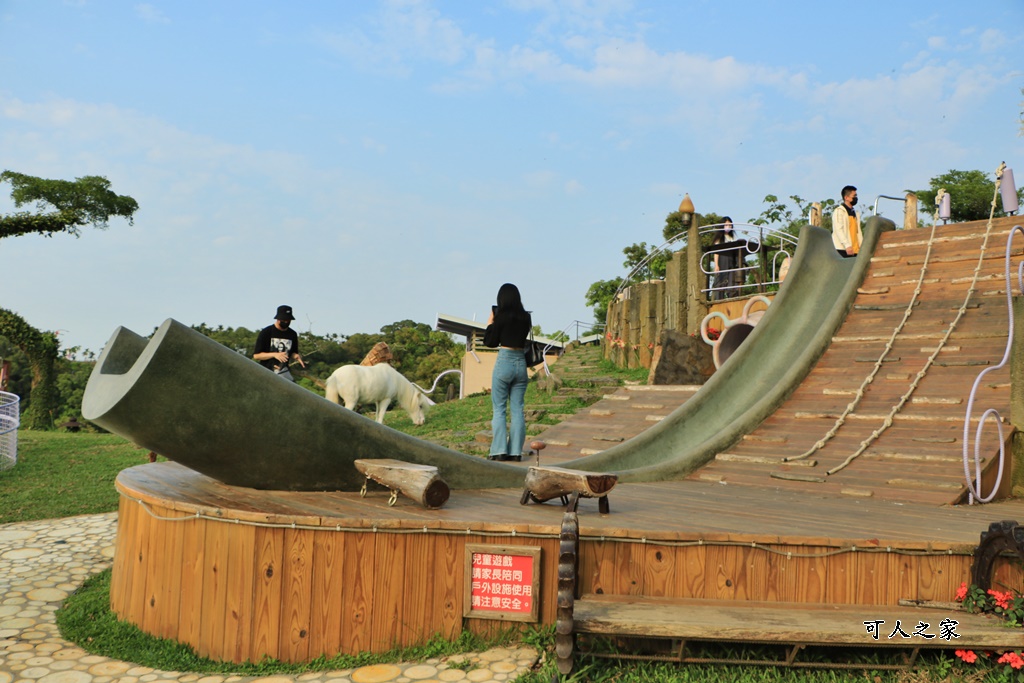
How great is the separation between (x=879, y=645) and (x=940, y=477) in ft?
8.09

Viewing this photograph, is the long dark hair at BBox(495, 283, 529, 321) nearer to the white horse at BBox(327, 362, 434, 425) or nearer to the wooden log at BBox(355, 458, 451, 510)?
the wooden log at BBox(355, 458, 451, 510)

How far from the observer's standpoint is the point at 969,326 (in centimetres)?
759

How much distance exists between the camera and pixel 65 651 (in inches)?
157

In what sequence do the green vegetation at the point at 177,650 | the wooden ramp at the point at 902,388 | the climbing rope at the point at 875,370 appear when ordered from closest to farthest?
1. the green vegetation at the point at 177,650
2. the wooden ramp at the point at 902,388
3. the climbing rope at the point at 875,370

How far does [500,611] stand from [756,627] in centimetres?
111

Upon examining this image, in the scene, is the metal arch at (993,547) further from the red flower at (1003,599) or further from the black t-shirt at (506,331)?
the black t-shirt at (506,331)

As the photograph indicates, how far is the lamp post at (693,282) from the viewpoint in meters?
13.2

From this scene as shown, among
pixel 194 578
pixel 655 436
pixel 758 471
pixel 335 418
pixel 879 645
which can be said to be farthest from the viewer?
pixel 655 436

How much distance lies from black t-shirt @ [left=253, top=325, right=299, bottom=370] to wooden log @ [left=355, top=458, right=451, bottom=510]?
2749 millimetres

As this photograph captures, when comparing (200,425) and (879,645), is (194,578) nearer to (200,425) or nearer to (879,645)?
(200,425)

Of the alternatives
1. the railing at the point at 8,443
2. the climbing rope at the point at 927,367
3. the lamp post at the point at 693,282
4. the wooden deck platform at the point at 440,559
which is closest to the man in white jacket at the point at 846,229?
the climbing rope at the point at 927,367

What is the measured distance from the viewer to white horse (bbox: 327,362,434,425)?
10484mm

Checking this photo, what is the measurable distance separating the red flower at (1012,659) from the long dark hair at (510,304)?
147 inches

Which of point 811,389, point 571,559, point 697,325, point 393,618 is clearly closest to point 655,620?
point 571,559
